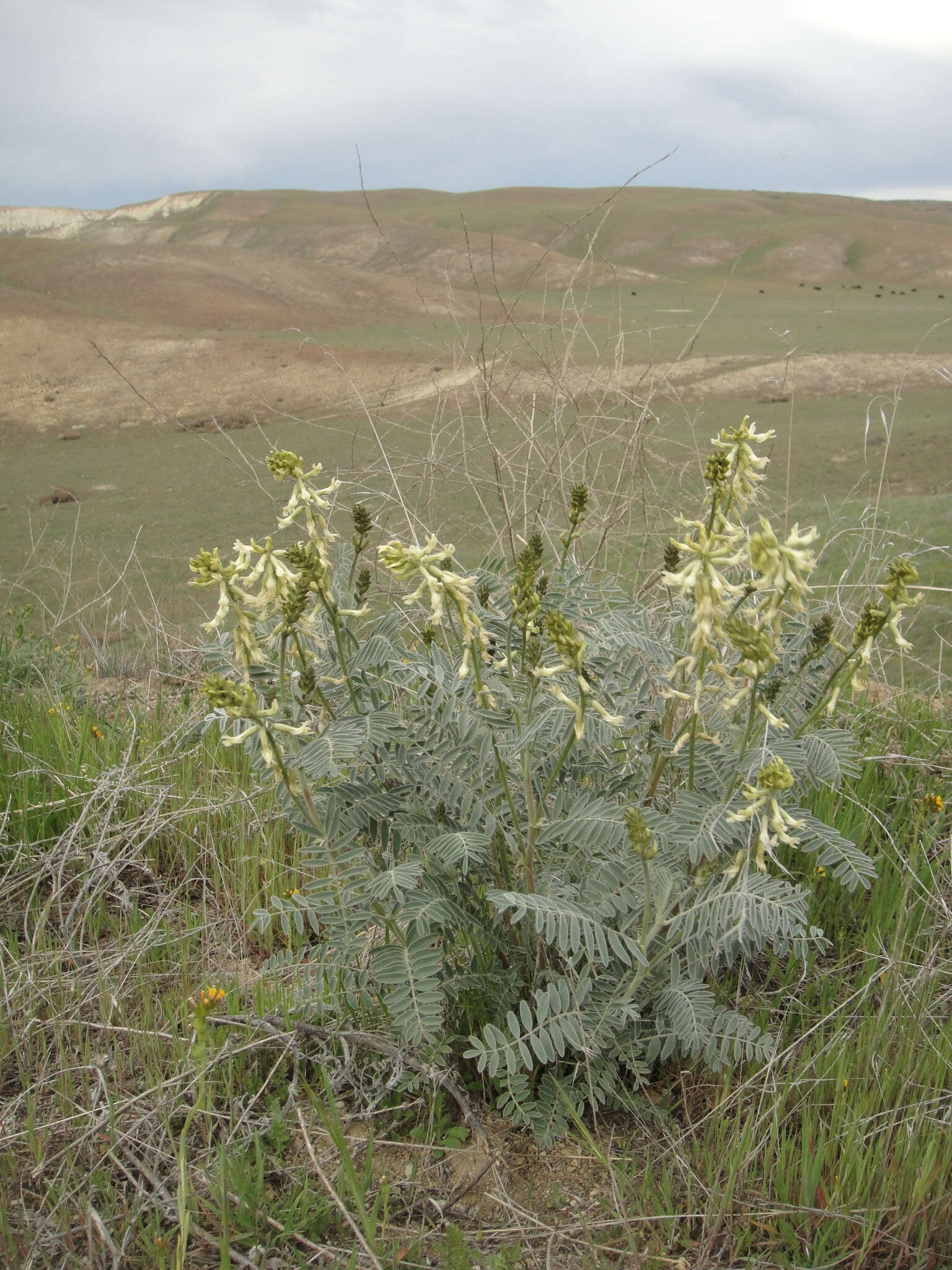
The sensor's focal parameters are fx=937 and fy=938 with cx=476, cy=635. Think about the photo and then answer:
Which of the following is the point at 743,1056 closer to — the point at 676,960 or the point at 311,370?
the point at 676,960

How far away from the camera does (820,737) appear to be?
160cm

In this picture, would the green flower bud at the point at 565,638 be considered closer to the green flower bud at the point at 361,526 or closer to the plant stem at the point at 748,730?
the plant stem at the point at 748,730

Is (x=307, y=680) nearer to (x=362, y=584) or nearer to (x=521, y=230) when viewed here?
(x=362, y=584)

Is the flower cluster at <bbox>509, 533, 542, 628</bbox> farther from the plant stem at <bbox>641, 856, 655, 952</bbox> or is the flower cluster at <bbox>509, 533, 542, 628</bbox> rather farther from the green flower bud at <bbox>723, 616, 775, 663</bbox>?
the plant stem at <bbox>641, 856, 655, 952</bbox>

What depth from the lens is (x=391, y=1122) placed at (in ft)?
5.38

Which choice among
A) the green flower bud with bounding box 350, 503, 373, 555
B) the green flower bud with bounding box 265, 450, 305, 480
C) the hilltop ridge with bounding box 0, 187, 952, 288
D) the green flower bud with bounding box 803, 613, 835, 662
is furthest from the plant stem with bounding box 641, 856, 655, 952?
the hilltop ridge with bounding box 0, 187, 952, 288

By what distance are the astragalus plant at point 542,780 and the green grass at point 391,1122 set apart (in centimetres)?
12

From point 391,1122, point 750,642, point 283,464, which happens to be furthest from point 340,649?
point 391,1122

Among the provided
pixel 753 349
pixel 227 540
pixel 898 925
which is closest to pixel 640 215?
pixel 753 349

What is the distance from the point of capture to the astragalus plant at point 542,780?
1.32 metres

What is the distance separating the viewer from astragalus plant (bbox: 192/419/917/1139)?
51.9 inches

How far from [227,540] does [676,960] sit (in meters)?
7.19

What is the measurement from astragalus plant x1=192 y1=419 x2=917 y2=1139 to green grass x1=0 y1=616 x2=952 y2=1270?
121 mm

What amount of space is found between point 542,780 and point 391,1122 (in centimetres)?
65
